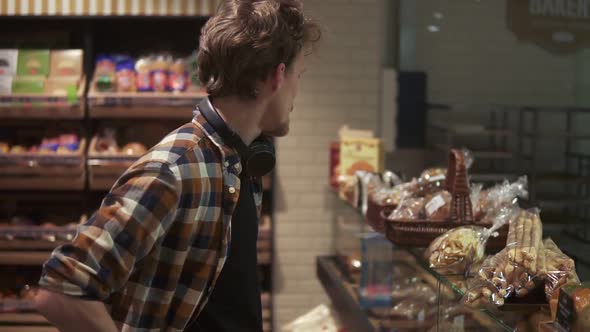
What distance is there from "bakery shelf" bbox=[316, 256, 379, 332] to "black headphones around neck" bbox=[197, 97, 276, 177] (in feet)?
4.87

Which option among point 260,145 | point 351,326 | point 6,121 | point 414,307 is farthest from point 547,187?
point 6,121

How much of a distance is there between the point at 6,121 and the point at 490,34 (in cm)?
322

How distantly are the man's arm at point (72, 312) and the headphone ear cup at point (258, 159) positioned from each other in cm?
45

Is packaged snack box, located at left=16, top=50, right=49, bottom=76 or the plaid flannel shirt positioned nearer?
the plaid flannel shirt

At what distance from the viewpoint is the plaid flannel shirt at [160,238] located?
1.55m

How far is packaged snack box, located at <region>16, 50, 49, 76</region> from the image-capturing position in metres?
5.26

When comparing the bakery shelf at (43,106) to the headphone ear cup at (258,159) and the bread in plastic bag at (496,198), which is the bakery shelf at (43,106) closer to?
the bread in plastic bag at (496,198)

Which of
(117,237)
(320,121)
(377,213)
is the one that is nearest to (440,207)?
(377,213)

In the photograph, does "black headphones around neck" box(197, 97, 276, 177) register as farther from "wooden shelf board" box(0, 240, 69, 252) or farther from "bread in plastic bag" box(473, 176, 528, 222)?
"wooden shelf board" box(0, 240, 69, 252)

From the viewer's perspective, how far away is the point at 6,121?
18.2 feet

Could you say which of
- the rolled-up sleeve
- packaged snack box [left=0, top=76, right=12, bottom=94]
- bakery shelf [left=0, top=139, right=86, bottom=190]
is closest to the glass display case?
the rolled-up sleeve

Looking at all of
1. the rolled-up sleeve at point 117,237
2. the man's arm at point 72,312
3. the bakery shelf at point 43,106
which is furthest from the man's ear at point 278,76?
the bakery shelf at point 43,106

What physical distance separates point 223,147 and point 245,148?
0.21 feet

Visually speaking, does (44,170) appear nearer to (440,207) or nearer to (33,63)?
(33,63)
